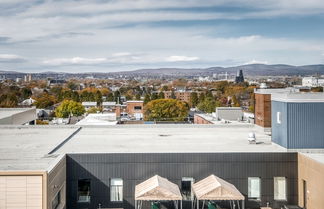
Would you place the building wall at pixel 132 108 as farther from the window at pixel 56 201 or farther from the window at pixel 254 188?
the window at pixel 56 201

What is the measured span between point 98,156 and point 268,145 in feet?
27.9

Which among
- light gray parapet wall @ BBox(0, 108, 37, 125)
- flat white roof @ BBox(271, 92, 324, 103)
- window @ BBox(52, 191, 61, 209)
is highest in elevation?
flat white roof @ BBox(271, 92, 324, 103)

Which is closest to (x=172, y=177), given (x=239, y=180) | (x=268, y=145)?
(x=239, y=180)

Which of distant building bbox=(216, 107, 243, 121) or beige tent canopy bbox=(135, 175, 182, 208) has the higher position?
distant building bbox=(216, 107, 243, 121)

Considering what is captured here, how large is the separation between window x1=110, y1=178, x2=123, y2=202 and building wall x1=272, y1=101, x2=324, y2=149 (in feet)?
25.4

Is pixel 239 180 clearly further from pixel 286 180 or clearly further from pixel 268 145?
pixel 268 145

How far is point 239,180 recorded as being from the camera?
18891 millimetres

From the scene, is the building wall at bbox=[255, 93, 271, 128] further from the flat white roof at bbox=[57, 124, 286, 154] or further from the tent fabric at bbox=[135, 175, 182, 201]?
the tent fabric at bbox=[135, 175, 182, 201]

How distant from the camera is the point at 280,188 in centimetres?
1908

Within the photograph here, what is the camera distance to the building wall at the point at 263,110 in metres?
26.1

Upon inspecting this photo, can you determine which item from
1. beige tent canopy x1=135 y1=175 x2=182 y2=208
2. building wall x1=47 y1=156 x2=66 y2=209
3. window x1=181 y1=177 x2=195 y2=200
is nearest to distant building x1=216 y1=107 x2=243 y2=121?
window x1=181 y1=177 x2=195 y2=200

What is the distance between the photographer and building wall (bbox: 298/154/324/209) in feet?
53.4

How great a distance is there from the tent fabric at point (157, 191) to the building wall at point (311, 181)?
5306mm

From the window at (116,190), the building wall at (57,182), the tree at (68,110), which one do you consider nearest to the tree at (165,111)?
the tree at (68,110)
